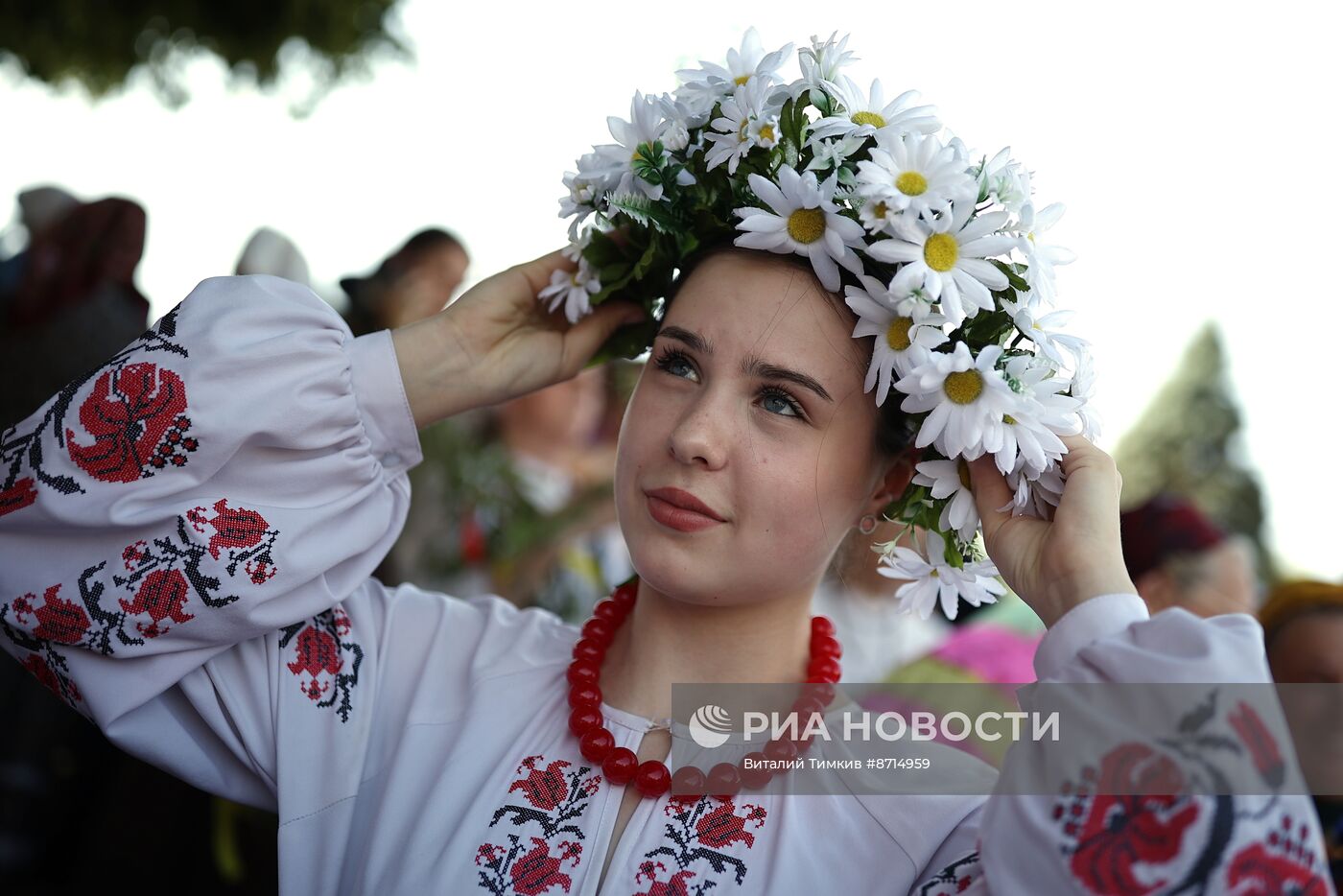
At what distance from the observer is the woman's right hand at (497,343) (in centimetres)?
211

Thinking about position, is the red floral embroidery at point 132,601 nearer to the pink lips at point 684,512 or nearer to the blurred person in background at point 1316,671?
the pink lips at point 684,512

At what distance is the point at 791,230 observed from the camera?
187 cm

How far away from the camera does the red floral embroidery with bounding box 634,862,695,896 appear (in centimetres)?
172

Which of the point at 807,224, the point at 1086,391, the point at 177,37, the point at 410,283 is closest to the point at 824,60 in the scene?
the point at 807,224

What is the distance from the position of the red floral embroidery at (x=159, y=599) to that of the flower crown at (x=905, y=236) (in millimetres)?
991

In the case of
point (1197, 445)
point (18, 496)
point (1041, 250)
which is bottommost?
point (18, 496)

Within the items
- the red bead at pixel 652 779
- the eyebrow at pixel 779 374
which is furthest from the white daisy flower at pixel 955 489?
the red bead at pixel 652 779

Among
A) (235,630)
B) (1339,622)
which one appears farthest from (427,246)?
(1339,622)

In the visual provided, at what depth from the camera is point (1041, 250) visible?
1.78 meters

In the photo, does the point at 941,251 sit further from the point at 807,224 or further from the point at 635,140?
the point at 635,140

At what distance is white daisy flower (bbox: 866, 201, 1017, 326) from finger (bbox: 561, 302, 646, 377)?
2.31 ft

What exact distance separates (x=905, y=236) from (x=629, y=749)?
100cm

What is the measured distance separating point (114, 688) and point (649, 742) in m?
0.92

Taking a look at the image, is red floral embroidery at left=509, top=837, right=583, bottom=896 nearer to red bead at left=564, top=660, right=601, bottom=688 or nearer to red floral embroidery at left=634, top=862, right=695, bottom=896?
red floral embroidery at left=634, top=862, right=695, bottom=896
